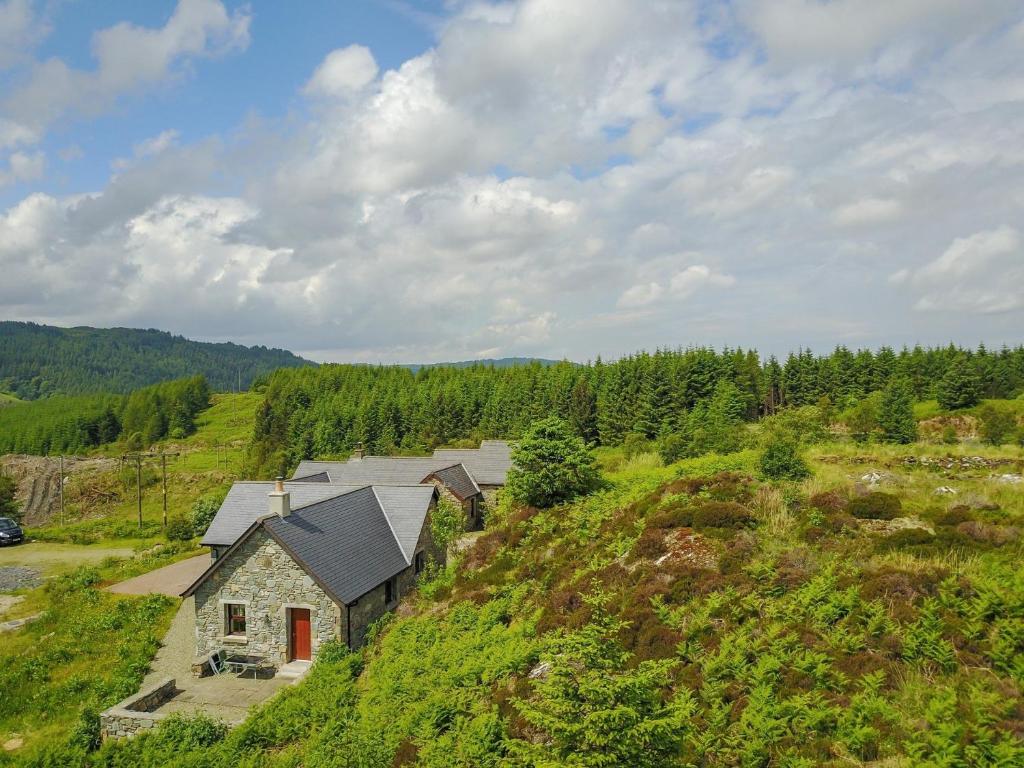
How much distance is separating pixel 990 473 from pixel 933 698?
690 inches

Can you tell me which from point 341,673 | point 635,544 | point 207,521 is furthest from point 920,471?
point 207,521

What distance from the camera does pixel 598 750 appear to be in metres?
8.17

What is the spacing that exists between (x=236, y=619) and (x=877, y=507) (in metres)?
25.1

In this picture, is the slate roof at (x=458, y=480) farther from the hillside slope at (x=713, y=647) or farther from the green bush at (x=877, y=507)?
the green bush at (x=877, y=507)

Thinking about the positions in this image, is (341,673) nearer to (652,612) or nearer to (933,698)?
(652,612)

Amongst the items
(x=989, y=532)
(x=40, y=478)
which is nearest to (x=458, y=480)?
(x=989, y=532)

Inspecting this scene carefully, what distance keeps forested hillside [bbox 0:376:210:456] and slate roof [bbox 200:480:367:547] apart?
4744 inches

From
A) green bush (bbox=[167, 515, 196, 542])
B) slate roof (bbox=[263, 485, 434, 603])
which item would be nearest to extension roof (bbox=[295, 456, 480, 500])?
slate roof (bbox=[263, 485, 434, 603])

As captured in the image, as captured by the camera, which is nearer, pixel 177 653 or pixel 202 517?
pixel 177 653

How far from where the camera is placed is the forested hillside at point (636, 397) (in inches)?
2864

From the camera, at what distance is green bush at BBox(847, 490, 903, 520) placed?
18.5 meters

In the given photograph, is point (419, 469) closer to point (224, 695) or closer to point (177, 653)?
point (177, 653)

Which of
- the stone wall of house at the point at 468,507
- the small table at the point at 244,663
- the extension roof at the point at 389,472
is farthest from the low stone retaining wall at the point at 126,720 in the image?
the extension roof at the point at 389,472

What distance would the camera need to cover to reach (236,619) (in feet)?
78.2
